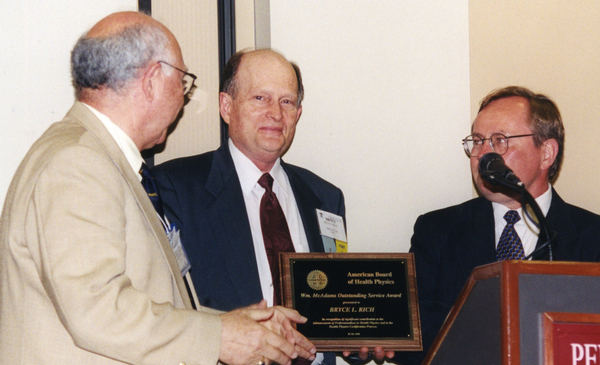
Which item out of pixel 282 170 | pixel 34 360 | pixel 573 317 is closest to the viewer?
pixel 573 317

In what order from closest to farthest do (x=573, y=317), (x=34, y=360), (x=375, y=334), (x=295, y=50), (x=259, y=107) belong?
(x=573, y=317) → (x=34, y=360) → (x=375, y=334) → (x=259, y=107) → (x=295, y=50)

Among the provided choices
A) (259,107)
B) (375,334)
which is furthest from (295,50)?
(375,334)

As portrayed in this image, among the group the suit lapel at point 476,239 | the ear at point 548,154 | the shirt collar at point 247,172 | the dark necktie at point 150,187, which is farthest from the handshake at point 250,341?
the ear at point 548,154

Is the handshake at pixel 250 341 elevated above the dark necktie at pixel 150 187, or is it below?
below

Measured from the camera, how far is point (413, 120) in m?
3.79

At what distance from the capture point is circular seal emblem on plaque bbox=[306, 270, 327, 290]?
2.82 meters

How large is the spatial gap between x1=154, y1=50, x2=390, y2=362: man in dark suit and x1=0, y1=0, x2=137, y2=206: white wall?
2.45 feet

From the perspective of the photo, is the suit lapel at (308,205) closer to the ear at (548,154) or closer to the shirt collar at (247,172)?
the shirt collar at (247,172)

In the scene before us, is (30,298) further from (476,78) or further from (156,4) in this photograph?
(476,78)

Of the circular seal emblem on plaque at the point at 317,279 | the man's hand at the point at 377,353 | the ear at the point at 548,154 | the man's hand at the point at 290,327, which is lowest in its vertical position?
the man's hand at the point at 377,353

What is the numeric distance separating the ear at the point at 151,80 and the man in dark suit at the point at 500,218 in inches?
70.9

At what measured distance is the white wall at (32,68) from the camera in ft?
7.24

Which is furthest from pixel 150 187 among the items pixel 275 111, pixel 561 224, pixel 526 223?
pixel 561 224

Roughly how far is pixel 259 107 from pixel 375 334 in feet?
4.17
